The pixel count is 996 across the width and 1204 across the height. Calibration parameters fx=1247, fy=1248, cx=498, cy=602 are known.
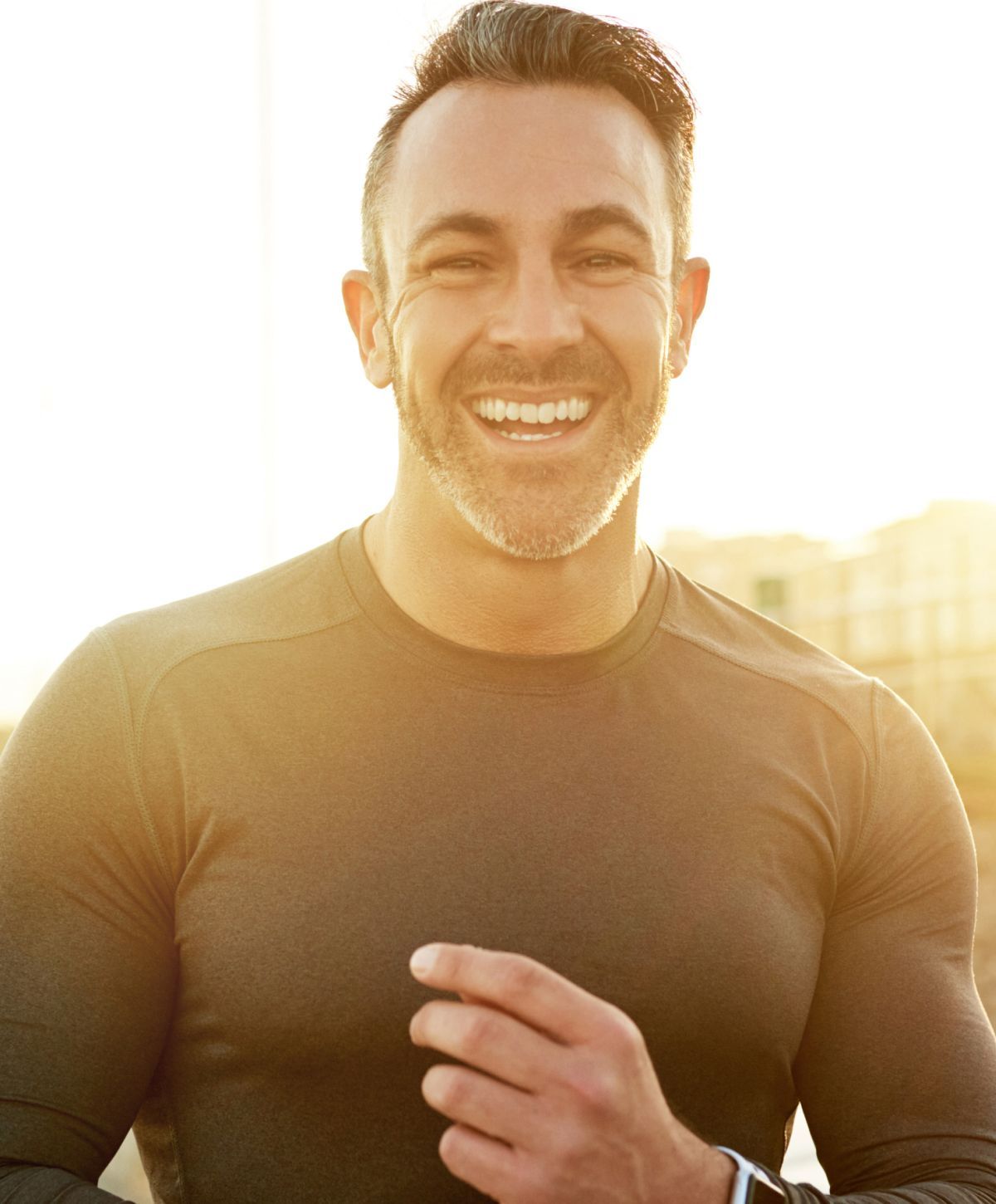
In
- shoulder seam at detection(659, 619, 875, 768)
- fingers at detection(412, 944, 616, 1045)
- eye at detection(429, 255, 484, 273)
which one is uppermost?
eye at detection(429, 255, 484, 273)

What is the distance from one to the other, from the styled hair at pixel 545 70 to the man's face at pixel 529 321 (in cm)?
7

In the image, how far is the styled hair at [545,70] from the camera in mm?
1629

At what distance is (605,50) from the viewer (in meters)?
1.66

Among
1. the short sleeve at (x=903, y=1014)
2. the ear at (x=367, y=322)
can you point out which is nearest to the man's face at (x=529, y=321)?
the ear at (x=367, y=322)

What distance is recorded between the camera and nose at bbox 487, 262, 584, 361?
58.7 inches

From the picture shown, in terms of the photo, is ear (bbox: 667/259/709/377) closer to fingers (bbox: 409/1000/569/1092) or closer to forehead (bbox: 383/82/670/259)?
forehead (bbox: 383/82/670/259)

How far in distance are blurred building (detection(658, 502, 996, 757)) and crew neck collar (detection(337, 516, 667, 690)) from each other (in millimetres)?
4301

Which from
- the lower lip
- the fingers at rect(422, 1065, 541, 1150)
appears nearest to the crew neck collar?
the lower lip

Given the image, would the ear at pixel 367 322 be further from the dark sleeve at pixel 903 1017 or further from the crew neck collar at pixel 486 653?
the dark sleeve at pixel 903 1017

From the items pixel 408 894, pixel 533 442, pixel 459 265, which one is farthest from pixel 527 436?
pixel 408 894

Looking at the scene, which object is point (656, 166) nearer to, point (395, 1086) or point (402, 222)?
point (402, 222)

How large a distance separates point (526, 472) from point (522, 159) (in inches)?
15.3

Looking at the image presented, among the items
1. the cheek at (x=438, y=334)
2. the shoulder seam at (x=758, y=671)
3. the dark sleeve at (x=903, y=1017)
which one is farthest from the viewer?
the shoulder seam at (x=758, y=671)

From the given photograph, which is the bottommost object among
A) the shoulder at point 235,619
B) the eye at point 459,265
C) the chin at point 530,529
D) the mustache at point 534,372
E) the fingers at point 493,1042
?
the fingers at point 493,1042
